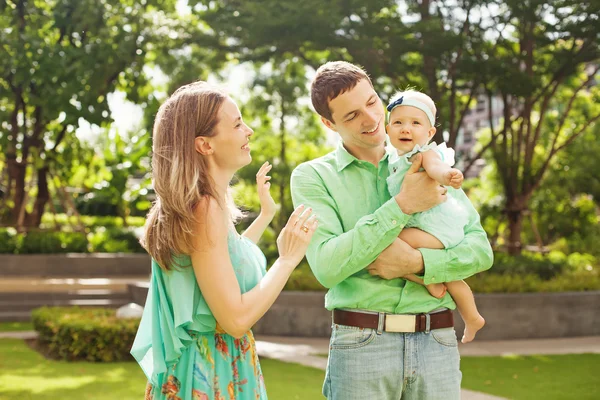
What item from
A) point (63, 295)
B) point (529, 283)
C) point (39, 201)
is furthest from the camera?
point (39, 201)

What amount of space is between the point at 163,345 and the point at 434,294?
3.27ft

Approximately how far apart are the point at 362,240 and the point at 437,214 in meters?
0.37

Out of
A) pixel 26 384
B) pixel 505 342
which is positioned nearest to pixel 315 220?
pixel 26 384

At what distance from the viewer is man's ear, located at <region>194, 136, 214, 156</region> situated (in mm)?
2830

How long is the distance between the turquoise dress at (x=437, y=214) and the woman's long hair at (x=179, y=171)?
632mm

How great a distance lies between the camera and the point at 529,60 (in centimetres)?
1339

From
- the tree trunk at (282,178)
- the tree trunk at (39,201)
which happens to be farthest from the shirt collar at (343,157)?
the tree trunk at (39,201)

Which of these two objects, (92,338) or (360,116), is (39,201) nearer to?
(92,338)

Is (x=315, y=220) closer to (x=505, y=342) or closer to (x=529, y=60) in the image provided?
(x=505, y=342)

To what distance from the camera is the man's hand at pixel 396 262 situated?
106 inches

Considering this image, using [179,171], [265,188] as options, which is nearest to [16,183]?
[265,188]

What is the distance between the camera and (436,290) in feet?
9.05

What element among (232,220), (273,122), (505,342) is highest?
(273,122)

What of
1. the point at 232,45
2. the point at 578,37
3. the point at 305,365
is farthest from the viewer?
the point at 232,45
